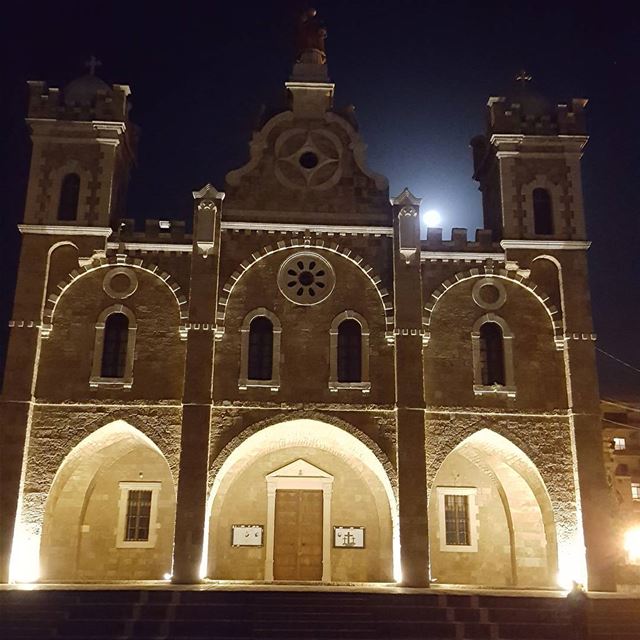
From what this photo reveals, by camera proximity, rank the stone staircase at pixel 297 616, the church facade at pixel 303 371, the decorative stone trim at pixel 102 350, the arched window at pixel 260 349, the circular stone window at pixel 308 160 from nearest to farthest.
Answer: the stone staircase at pixel 297 616 → the church facade at pixel 303 371 → the decorative stone trim at pixel 102 350 → the arched window at pixel 260 349 → the circular stone window at pixel 308 160

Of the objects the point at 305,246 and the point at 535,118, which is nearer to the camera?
the point at 305,246

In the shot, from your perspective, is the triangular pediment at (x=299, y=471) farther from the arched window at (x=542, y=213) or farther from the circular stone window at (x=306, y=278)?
the arched window at (x=542, y=213)

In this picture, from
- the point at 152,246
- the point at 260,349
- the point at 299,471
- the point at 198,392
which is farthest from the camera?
the point at 299,471

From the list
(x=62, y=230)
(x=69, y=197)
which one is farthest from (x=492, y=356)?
(x=69, y=197)

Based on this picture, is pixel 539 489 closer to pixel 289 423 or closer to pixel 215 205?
pixel 289 423

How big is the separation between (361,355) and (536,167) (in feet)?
28.4

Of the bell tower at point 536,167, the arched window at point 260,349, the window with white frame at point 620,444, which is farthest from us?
the window with white frame at point 620,444

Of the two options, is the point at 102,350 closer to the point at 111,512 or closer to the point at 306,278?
the point at 111,512

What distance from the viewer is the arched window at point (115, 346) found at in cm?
2548

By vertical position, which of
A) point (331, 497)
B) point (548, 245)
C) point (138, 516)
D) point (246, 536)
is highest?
point (548, 245)

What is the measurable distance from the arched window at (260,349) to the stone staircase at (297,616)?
704cm

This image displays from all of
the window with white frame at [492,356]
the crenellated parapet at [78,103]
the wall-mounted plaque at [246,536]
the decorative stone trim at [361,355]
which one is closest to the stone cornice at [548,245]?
the window with white frame at [492,356]

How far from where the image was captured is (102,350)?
25.5 metres

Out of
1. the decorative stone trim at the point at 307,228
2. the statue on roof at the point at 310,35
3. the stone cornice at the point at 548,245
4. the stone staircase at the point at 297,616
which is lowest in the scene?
the stone staircase at the point at 297,616
